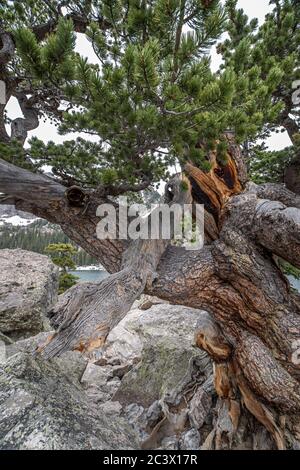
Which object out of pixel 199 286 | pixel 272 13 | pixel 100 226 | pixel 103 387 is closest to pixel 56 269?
pixel 103 387

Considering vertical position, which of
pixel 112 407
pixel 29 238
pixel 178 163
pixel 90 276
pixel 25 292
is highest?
pixel 178 163

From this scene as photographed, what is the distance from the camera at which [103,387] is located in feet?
14.6

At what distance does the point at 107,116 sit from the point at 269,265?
1925mm

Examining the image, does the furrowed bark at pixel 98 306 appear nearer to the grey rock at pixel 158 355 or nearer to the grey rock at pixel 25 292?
the grey rock at pixel 158 355

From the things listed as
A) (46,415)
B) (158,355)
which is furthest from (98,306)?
(158,355)

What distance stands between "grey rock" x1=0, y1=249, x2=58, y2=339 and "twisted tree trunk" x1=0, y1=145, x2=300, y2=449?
405 cm

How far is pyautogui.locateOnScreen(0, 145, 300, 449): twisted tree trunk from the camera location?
197 cm

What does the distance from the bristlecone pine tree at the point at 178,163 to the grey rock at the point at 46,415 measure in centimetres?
31

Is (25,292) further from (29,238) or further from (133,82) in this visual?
(29,238)

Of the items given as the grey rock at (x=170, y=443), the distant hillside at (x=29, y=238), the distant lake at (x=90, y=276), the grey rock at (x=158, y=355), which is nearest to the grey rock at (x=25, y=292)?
the distant lake at (x=90, y=276)

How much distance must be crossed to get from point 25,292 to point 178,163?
5.84 metres

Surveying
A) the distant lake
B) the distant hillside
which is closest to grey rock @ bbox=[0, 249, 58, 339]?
the distant lake

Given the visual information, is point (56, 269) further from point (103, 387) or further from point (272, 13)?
point (272, 13)

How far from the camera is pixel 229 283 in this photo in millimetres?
2453
